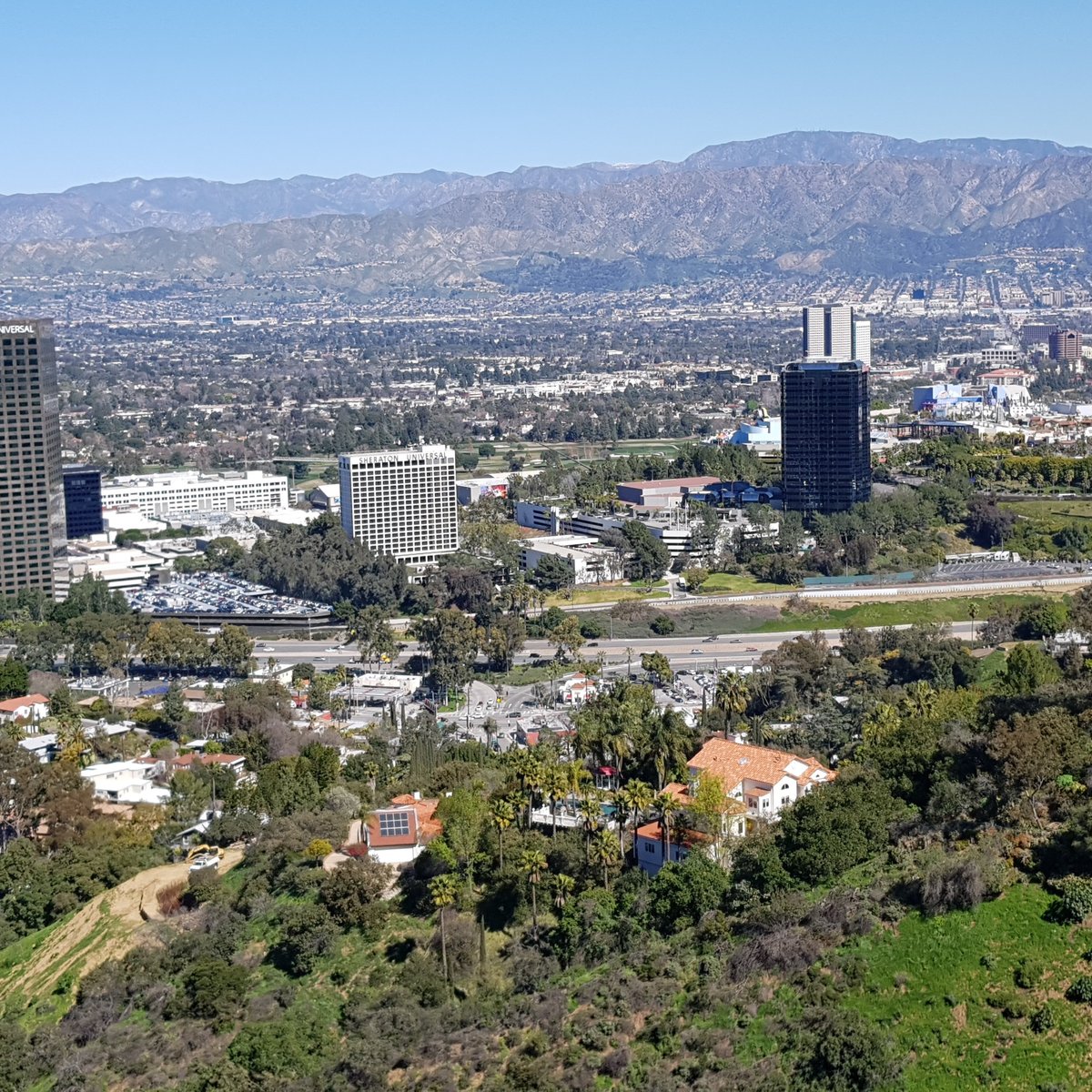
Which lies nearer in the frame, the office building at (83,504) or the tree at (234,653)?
the tree at (234,653)

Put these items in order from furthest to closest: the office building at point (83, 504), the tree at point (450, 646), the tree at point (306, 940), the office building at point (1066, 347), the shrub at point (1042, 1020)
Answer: the office building at point (1066, 347)
the office building at point (83, 504)
the tree at point (450, 646)
the tree at point (306, 940)
the shrub at point (1042, 1020)

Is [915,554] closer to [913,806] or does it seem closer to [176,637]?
[176,637]

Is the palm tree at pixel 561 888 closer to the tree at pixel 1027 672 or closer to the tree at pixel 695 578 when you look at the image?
the tree at pixel 1027 672

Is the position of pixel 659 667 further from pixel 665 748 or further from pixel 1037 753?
pixel 1037 753

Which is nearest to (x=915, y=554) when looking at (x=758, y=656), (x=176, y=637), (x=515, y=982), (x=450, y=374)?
(x=758, y=656)

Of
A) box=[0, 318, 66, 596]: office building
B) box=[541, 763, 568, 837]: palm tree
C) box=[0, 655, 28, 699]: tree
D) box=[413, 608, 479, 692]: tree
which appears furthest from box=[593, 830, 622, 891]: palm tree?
box=[0, 318, 66, 596]: office building

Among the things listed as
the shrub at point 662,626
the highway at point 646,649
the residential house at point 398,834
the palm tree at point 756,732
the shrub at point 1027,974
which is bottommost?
the highway at point 646,649

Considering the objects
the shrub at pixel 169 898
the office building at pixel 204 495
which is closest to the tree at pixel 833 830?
the shrub at pixel 169 898
